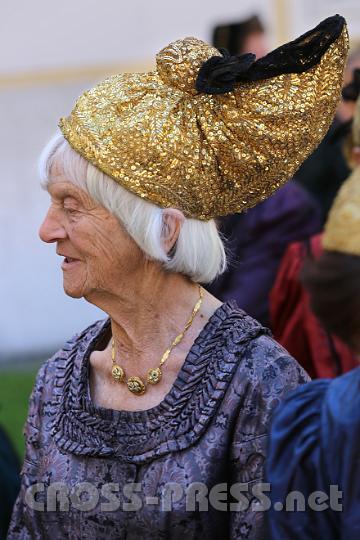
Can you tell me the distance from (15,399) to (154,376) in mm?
5603

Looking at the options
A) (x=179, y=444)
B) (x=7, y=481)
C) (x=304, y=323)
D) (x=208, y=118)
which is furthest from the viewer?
(x=304, y=323)

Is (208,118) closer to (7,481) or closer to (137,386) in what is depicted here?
(137,386)

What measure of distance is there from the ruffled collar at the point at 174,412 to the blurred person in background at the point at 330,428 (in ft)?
2.22

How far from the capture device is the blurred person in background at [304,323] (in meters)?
4.42

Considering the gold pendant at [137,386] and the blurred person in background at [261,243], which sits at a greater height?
the blurred person in background at [261,243]

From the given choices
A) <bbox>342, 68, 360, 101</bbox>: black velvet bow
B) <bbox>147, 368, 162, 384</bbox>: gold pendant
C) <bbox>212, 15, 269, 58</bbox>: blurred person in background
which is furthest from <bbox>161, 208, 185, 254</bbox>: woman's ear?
<bbox>212, 15, 269, 58</bbox>: blurred person in background

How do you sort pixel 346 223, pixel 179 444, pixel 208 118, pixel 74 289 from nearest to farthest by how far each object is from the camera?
pixel 346 223 → pixel 179 444 → pixel 208 118 → pixel 74 289

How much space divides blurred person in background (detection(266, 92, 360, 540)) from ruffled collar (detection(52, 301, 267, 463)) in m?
0.68

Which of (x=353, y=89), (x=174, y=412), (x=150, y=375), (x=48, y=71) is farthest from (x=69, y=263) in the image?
(x=48, y=71)

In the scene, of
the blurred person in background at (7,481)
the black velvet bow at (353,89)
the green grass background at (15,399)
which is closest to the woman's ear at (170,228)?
the black velvet bow at (353,89)

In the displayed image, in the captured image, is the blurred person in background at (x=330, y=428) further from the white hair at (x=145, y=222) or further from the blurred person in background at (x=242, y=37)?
the blurred person in background at (x=242, y=37)

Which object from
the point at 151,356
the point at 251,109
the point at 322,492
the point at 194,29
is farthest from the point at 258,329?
the point at 194,29

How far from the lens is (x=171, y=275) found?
3.20 m

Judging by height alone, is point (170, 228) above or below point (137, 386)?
above
